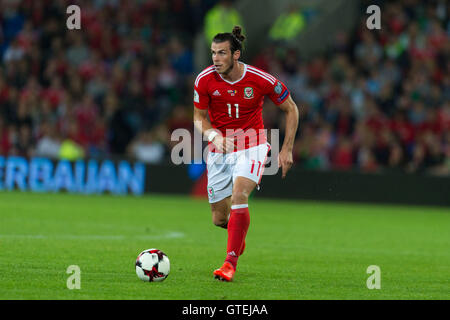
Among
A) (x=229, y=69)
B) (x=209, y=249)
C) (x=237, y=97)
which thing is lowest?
(x=209, y=249)

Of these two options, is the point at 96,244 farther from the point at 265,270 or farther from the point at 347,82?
the point at 347,82

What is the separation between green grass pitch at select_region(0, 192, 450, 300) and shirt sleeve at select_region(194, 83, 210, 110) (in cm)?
167

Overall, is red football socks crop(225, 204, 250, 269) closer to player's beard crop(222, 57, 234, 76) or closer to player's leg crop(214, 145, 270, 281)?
player's leg crop(214, 145, 270, 281)

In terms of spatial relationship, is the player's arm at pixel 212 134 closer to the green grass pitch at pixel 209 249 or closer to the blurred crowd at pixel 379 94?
the green grass pitch at pixel 209 249

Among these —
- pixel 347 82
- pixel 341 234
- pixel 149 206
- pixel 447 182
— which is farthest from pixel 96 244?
pixel 347 82

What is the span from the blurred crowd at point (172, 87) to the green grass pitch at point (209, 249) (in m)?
1.99

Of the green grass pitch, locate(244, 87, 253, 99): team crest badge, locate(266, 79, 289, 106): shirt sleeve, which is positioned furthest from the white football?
locate(266, 79, 289, 106): shirt sleeve

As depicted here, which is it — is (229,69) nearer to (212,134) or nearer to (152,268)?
(212,134)

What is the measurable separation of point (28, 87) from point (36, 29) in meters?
2.47

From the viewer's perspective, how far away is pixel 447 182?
1980 centimetres

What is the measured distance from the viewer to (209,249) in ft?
36.4

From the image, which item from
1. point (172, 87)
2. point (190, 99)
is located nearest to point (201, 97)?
point (190, 99)

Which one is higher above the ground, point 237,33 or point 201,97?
point 237,33

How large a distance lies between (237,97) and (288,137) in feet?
2.17
